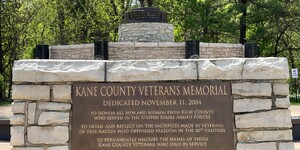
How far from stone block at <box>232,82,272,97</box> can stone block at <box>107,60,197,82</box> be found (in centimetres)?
47

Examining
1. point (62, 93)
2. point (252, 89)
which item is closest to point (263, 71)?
point (252, 89)

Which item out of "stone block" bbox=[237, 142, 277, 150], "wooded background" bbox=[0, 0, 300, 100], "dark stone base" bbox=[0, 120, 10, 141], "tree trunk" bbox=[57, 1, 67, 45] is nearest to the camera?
"stone block" bbox=[237, 142, 277, 150]

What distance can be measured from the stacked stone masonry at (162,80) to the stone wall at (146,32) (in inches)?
456

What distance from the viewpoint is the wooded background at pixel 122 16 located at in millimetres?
23641

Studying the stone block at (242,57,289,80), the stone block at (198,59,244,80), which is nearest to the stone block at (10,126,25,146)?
the stone block at (198,59,244,80)

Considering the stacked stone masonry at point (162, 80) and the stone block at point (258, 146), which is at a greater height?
the stacked stone masonry at point (162, 80)

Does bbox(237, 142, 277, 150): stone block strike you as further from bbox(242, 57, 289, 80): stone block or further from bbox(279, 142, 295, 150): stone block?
bbox(242, 57, 289, 80): stone block

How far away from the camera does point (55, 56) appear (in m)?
16.6

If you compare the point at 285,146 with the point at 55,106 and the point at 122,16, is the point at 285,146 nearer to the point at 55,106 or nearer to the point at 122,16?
the point at 55,106

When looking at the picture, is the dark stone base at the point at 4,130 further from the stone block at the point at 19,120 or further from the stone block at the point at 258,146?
the stone block at the point at 258,146

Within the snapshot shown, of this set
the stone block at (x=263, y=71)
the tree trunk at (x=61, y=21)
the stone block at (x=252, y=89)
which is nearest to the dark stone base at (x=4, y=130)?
the stone block at (x=252, y=89)

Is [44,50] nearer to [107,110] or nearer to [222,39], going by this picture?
[107,110]

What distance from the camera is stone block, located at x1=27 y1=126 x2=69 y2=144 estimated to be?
4.19 m

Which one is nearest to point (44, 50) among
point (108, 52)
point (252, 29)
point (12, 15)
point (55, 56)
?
point (55, 56)
